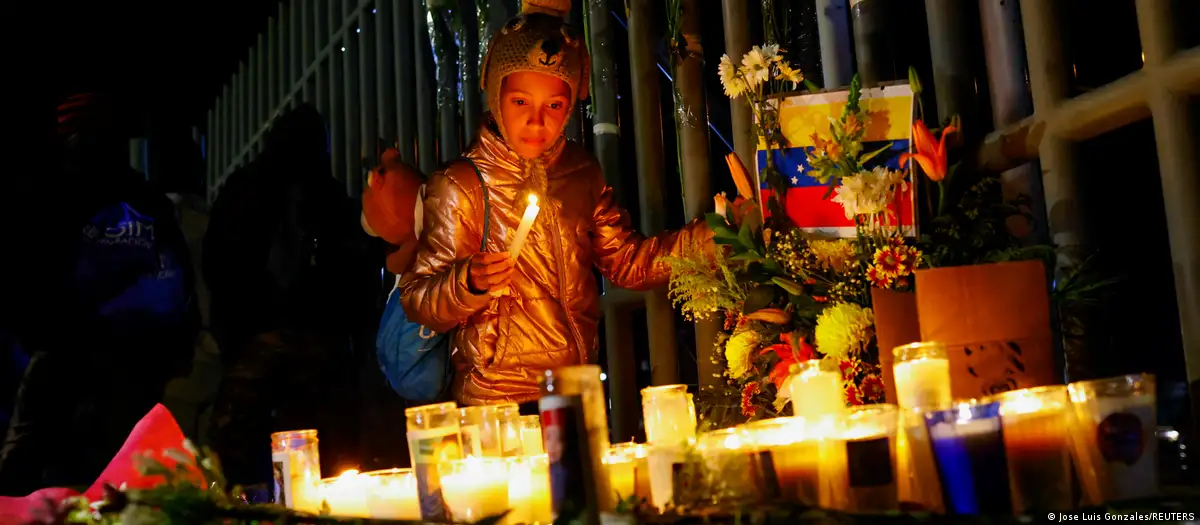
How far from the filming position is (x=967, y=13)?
2.33 m

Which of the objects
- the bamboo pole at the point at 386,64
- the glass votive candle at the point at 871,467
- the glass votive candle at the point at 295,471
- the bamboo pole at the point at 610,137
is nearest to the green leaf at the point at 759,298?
the glass votive candle at the point at 871,467

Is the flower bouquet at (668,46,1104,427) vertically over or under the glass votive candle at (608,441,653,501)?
over

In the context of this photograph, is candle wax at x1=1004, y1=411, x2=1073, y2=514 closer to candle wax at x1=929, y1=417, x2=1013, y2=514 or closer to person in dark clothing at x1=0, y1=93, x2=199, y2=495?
candle wax at x1=929, y1=417, x2=1013, y2=514

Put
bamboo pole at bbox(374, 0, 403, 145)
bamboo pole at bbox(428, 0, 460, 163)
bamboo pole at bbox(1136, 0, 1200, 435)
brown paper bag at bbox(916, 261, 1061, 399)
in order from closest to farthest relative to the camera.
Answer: brown paper bag at bbox(916, 261, 1061, 399) < bamboo pole at bbox(1136, 0, 1200, 435) < bamboo pole at bbox(428, 0, 460, 163) < bamboo pole at bbox(374, 0, 403, 145)

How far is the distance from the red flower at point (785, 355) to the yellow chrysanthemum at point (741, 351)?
0.05 meters

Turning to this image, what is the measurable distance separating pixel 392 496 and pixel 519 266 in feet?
2.91

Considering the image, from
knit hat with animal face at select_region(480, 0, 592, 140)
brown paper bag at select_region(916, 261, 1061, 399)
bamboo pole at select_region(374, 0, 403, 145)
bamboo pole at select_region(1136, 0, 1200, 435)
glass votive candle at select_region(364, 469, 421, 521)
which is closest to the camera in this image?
brown paper bag at select_region(916, 261, 1061, 399)

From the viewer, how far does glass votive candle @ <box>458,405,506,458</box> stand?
1.77 meters

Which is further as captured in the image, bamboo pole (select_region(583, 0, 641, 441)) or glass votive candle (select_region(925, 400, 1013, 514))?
bamboo pole (select_region(583, 0, 641, 441))

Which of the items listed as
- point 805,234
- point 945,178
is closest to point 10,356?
point 805,234

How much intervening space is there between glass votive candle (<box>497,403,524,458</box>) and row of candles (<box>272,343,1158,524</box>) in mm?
141

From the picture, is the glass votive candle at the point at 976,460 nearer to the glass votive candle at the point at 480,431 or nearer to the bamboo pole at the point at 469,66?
the glass votive candle at the point at 480,431

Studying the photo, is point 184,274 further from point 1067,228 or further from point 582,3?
point 1067,228

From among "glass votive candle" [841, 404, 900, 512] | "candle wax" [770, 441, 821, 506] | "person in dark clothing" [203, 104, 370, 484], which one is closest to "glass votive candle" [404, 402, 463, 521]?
"candle wax" [770, 441, 821, 506]
